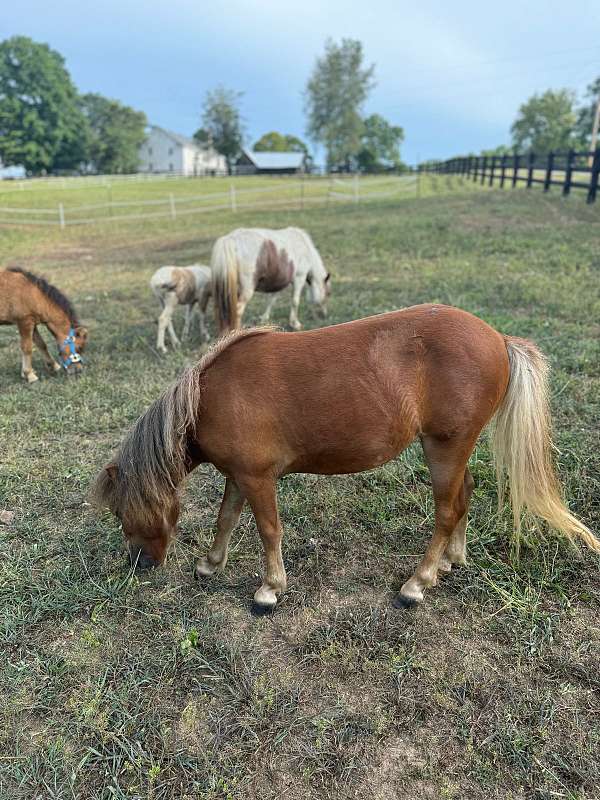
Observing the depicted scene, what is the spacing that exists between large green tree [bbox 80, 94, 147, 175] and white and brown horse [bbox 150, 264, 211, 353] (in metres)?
72.8

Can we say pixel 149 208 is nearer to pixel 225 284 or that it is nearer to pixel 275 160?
pixel 225 284

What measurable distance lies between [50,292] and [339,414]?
15.9 feet

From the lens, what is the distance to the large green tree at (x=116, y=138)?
226ft

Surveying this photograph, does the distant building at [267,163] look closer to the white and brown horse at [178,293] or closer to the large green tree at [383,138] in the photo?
the large green tree at [383,138]

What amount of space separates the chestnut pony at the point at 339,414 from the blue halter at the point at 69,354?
12.0 feet

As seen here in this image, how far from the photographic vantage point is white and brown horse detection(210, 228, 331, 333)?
6750 millimetres

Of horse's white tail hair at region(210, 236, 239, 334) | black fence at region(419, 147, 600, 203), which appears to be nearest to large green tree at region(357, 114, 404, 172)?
black fence at region(419, 147, 600, 203)

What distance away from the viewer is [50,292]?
592cm

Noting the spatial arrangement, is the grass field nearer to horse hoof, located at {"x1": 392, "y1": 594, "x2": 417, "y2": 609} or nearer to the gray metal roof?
horse hoof, located at {"x1": 392, "y1": 594, "x2": 417, "y2": 609}

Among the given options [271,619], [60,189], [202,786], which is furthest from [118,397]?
[60,189]

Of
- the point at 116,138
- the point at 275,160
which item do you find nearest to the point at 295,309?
the point at 116,138

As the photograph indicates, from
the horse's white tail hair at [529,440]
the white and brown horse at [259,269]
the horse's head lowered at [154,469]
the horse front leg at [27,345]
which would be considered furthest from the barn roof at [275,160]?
the horse's head lowered at [154,469]

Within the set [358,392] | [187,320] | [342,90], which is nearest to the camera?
[358,392]

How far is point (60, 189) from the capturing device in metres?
37.5
